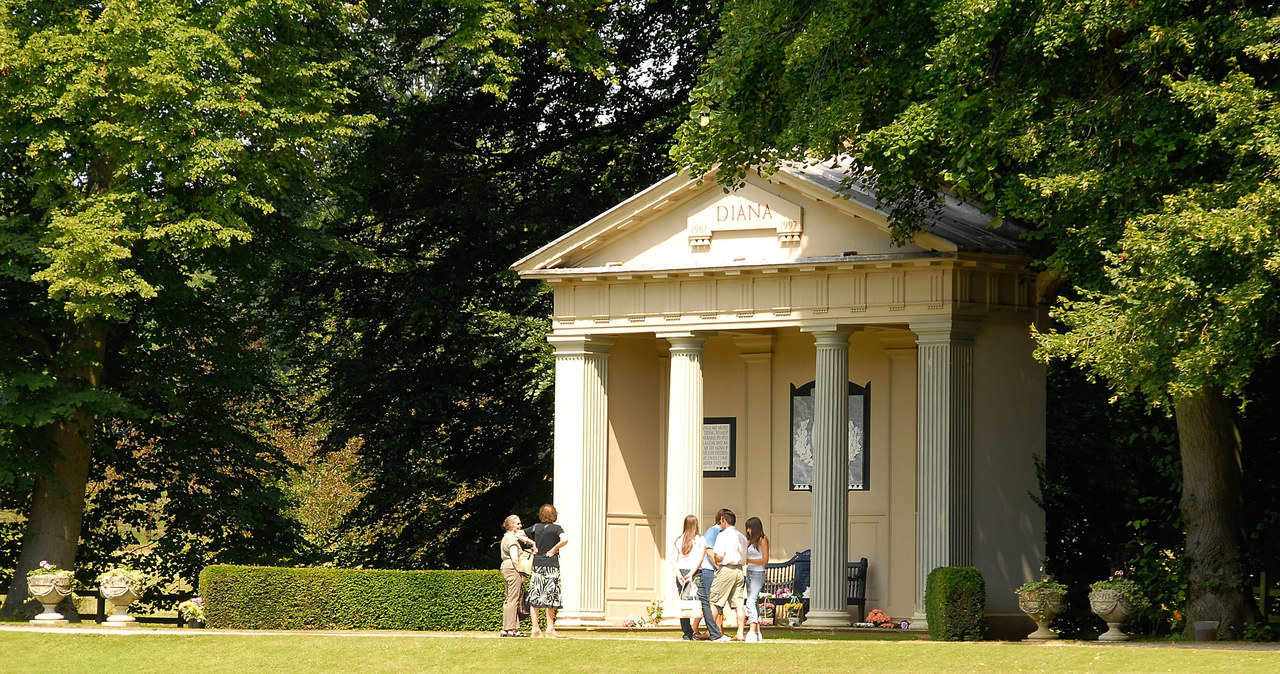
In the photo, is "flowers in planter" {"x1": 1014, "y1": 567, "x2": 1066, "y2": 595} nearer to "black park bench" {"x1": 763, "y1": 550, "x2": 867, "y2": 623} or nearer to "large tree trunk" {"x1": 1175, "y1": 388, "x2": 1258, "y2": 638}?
"large tree trunk" {"x1": 1175, "y1": 388, "x2": 1258, "y2": 638}

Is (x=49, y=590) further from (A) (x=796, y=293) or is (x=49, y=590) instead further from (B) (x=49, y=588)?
(A) (x=796, y=293)

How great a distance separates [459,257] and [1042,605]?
1625cm

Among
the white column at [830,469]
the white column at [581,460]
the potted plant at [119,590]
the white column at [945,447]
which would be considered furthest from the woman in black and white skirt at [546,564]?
the potted plant at [119,590]

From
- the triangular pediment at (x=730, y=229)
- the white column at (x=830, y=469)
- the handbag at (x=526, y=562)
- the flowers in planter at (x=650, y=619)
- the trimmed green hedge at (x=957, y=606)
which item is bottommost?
the flowers in planter at (x=650, y=619)

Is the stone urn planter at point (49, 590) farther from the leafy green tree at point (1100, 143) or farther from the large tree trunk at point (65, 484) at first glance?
the leafy green tree at point (1100, 143)

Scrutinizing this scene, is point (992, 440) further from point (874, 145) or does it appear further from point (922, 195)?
point (874, 145)

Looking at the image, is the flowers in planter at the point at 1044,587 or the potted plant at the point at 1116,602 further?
the flowers in planter at the point at 1044,587

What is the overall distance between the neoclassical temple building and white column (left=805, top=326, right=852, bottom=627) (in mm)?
32

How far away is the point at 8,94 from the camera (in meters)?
24.6

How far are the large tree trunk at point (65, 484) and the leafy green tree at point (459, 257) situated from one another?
5.61m

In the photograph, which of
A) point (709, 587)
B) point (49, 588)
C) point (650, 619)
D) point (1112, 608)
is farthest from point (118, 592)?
point (1112, 608)

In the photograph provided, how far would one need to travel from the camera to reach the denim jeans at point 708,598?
67.7ft

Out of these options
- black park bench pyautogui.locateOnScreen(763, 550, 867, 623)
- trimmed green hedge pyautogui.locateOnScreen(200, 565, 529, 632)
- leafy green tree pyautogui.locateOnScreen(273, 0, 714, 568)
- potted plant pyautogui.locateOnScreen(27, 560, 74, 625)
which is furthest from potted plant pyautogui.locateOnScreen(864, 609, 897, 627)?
potted plant pyautogui.locateOnScreen(27, 560, 74, 625)

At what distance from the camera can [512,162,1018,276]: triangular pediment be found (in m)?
23.9
